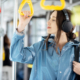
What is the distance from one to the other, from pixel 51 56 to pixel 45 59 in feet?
0.21

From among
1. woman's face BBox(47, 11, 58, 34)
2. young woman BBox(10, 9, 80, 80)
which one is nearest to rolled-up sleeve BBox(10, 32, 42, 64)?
young woman BBox(10, 9, 80, 80)

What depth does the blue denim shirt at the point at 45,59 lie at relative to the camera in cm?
100

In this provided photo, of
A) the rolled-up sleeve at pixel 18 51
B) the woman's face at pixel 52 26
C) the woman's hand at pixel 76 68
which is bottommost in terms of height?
the woman's hand at pixel 76 68

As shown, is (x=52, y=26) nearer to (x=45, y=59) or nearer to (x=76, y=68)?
(x=45, y=59)

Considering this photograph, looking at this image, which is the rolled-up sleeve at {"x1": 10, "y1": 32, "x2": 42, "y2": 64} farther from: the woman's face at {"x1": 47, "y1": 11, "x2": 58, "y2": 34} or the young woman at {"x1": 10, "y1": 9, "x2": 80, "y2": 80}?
the woman's face at {"x1": 47, "y1": 11, "x2": 58, "y2": 34}

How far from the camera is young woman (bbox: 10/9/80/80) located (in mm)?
1010

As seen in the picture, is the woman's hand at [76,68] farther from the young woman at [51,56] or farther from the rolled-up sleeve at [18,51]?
the rolled-up sleeve at [18,51]

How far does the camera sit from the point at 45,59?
1.08 meters

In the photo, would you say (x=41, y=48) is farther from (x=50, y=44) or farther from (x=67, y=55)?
(x=67, y=55)

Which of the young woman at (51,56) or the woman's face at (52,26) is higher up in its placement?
the woman's face at (52,26)

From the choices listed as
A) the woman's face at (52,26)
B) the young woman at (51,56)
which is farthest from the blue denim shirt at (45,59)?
the woman's face at (52,26)

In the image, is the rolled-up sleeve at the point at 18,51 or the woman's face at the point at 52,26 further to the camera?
the woman's face at the point at 52,26

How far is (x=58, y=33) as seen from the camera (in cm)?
111

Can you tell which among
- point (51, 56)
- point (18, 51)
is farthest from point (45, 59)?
point (18, 51)
